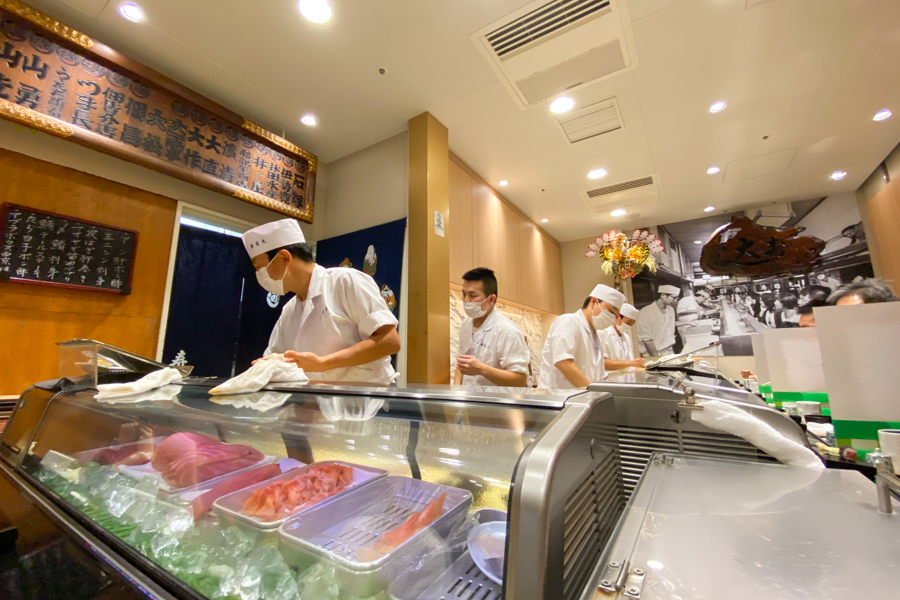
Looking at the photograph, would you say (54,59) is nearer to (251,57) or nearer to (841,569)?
(251,57)

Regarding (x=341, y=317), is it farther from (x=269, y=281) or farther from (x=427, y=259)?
(x=427, y=259)

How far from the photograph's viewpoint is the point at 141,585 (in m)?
0.58

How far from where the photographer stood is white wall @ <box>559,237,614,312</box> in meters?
6.18

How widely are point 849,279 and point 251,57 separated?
21.8ft

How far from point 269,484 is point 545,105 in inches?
127

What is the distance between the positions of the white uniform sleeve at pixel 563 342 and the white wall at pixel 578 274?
12.2 ft

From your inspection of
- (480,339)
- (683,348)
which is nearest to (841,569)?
(480,339)

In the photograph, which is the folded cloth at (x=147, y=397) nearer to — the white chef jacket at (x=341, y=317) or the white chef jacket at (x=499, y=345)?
the white chef jacket at (x=341, y=317)

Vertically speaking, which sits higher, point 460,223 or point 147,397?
point 460,223

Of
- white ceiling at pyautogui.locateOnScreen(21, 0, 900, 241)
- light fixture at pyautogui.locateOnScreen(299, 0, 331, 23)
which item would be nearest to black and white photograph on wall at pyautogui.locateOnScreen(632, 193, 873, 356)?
white ceiling at pyautogui.locateOnScreen(21, 0, 900, 241)

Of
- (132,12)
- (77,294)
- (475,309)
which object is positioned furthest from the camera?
(475,309)

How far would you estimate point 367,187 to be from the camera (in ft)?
11.5

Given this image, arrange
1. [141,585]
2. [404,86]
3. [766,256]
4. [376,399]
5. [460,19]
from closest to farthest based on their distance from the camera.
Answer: [141,585]
[376,399]
[460,19]
[404,86]
[766,256]

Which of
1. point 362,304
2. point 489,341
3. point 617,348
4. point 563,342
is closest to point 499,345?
point 489,341
